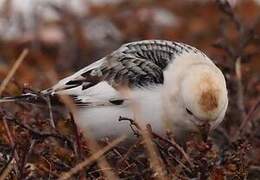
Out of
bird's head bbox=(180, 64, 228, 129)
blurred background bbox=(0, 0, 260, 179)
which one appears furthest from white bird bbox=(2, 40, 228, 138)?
blurred background bbox=(0, 0, 260, 179)

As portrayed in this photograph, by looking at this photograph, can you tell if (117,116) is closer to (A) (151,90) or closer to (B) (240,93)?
(A) (151,90)

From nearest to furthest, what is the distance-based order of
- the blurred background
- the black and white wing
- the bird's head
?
the bird's head, the black and white wing, the blurred background

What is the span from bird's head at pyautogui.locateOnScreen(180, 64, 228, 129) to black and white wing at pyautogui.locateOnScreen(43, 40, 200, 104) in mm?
215

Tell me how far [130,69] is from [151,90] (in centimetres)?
24

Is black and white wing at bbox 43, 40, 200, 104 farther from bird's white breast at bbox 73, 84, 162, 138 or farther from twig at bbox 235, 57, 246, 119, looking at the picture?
twig at bbox 235, 57, 246, 119

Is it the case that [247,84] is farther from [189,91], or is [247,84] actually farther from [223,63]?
[189,91]

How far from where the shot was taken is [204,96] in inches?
153

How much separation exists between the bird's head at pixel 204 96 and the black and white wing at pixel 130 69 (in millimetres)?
215

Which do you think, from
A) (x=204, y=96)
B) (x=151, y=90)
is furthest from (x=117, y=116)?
(x=204, y=96)

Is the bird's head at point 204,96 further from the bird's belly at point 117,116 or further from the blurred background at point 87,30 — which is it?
the blurred background at point 87,30

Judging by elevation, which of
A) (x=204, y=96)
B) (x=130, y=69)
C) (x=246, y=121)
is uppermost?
(x=130, y=69)

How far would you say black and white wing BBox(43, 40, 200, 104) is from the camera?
423 cm

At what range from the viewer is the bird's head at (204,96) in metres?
3.86

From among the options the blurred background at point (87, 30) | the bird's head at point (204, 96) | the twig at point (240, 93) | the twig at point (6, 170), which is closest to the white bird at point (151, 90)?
the bird's head at point (204, 96)
